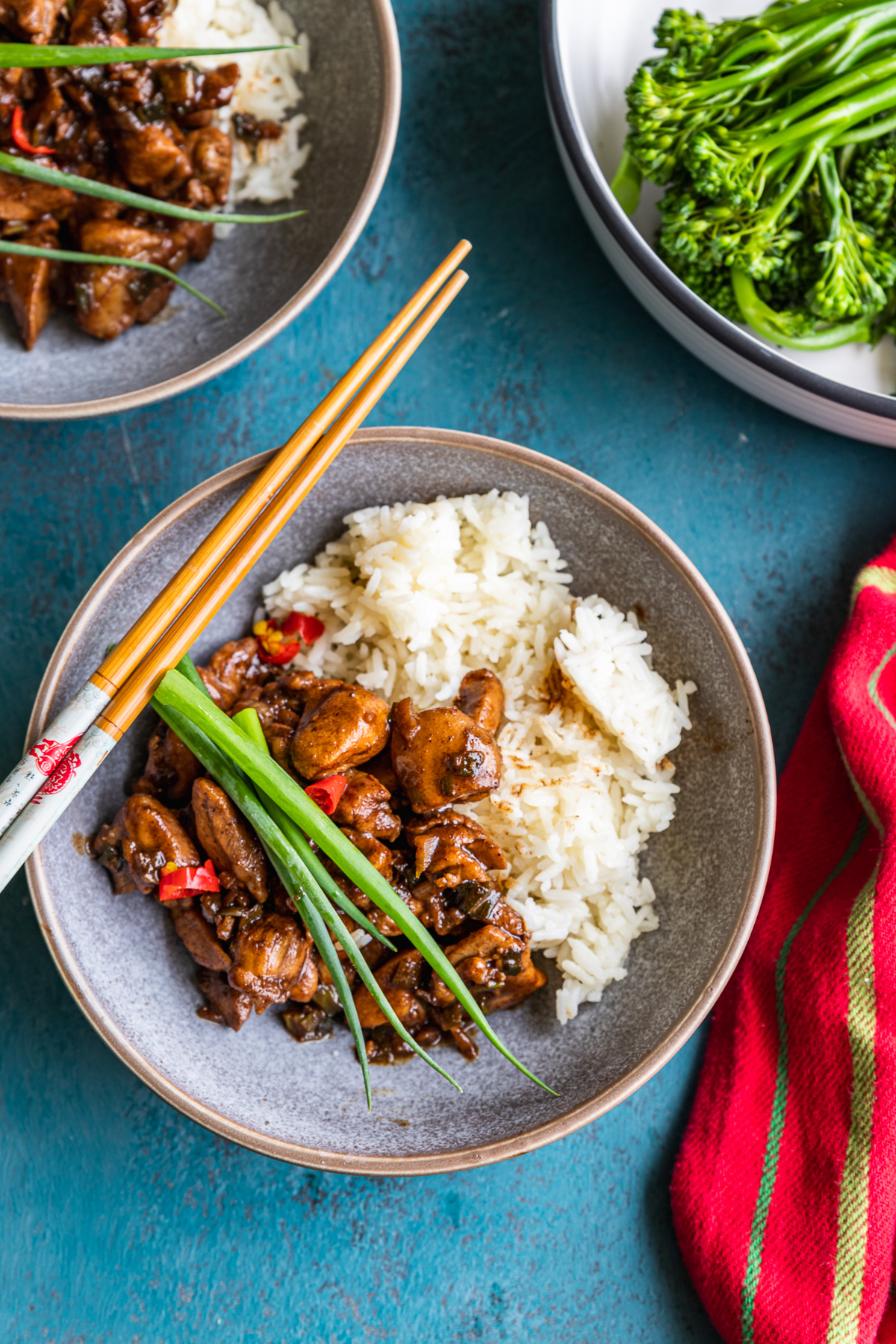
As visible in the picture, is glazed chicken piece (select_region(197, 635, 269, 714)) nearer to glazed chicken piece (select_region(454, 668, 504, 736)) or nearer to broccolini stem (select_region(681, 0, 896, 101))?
glazed chicken piece (select_region(454, 668, 504, 736))

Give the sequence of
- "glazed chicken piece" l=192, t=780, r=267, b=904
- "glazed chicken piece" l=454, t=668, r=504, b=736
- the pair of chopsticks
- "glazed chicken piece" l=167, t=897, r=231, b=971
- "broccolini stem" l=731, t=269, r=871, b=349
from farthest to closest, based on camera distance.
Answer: "broccolini stem" l=731, t=269, r=871, b=349, "glazed chicken piece" l=454, t=668, r=504, b=736, "glazed chicken piece" l=167, t=897, r=231, b=971, "glazed chicken piece" l=192, t=780, r=267, b=904, the pair of chopsticks

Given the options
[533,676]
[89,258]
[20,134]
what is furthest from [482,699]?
[20,134]

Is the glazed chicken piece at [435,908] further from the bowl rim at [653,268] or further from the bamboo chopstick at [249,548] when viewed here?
the bowl rim at [653,268]

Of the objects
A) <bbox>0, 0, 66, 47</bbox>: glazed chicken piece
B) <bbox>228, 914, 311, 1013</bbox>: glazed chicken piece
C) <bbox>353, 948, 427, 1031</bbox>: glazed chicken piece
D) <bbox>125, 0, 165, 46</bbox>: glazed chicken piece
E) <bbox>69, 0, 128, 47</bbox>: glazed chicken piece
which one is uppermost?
<bbox>0, 0, 66, 47</bbox>: glazed chicken piece

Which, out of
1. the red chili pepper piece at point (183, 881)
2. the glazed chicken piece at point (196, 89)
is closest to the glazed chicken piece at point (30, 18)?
the glazed chicken piece at point (196, 89)

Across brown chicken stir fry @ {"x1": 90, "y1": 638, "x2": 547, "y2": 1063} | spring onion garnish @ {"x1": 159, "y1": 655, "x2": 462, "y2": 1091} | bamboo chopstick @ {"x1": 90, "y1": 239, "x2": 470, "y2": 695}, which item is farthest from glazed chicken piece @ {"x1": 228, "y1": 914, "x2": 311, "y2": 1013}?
bamboo chopstick @ {"x1": 90, "y1": 239, "x2": 470, "y2": 695}

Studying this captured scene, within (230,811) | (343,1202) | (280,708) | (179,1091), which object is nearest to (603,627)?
(280,708)
